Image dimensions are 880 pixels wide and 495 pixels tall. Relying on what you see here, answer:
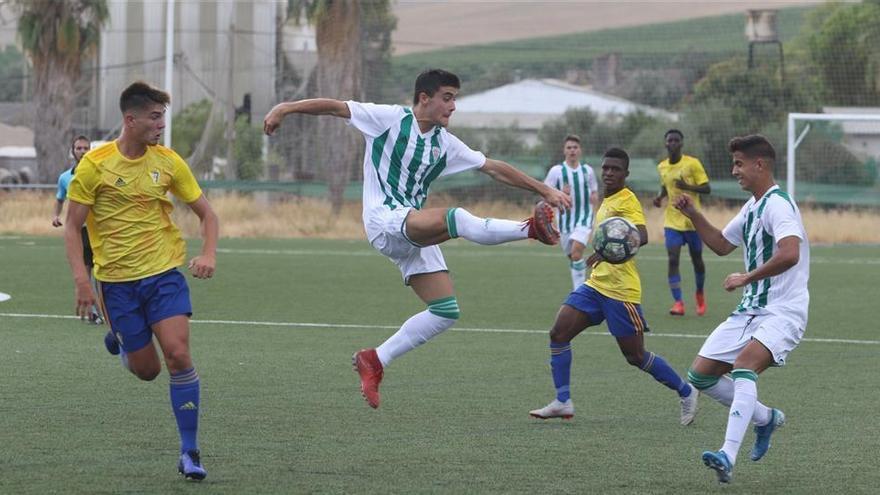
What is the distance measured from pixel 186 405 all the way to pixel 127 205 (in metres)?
1.10

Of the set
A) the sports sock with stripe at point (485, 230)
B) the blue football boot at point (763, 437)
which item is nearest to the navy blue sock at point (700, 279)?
the sports sock with stripe at point (485, 230)

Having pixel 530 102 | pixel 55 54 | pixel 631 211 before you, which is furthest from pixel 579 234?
pixel 530 102

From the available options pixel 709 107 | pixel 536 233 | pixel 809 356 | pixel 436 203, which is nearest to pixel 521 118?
pixel 709 107

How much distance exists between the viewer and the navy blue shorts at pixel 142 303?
25.3ft

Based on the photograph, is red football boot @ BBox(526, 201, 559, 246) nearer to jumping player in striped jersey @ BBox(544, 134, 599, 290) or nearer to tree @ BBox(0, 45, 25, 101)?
jumping player in striped jersey @ BBox(544, 134, 599, 290)

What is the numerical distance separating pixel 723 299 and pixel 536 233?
12112 mm

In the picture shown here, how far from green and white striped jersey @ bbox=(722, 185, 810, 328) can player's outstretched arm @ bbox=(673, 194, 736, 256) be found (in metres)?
0.30

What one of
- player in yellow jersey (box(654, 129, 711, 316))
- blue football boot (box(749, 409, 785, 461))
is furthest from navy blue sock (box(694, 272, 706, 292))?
blue football boot (box(749, 409, 785, 461))

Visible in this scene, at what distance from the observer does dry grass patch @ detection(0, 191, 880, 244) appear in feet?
110

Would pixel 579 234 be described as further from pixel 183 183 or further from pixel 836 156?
pixel 836 156

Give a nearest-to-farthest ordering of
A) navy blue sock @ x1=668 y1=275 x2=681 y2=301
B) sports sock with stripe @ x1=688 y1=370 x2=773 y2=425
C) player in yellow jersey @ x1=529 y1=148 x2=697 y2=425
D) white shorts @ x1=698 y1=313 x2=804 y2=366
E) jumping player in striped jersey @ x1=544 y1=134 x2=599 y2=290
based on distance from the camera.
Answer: white shorts @ x1=698 y1=313 x2=804 y2=366
sports sock with stripe @ x1=688 y1=370 x2=773 y2=425
player in yellow jersey @ x1=529 y1=148 x2=697 y2=425
navy blue sock @ x1=668 y1=275 x2=681 y2=301
jumping player in striped jersey @ x1=544 y1=134 x2=599 y2=290

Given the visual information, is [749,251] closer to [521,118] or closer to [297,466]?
[297,466]

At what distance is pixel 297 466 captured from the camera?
309 inches

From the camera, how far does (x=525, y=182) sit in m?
9.18
